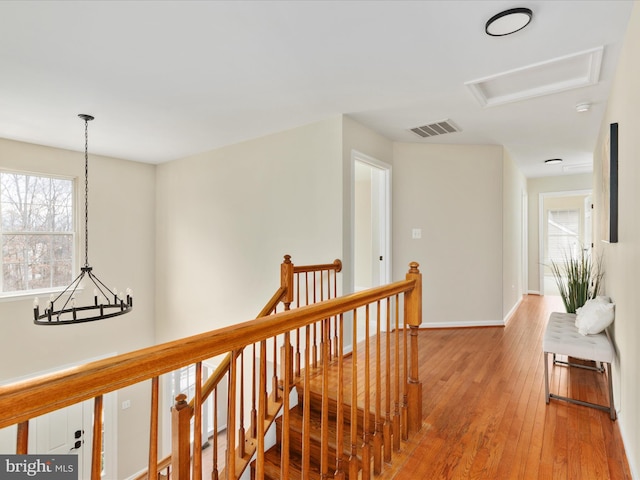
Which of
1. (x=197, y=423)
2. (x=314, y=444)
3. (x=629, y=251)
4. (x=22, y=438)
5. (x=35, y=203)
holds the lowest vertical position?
(x=314, y=444)

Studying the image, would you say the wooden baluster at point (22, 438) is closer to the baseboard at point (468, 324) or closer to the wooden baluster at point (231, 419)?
the wooden baluster at point (231, 419)

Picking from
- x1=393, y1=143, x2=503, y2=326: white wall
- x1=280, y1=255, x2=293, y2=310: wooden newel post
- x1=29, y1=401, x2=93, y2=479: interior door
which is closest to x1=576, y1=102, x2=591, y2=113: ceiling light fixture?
x1=393, y1=143, x2=503, y2=326: white wall

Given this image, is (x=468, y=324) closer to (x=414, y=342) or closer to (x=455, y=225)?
(x=455, y=225)

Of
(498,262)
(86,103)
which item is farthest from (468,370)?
(86,103)

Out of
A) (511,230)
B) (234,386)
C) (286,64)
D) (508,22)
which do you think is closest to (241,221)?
(286,64)

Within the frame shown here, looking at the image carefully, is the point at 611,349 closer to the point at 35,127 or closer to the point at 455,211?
the point at 455,211

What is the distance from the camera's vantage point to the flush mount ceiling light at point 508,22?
192cm

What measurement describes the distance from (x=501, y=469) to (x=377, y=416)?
0.72m

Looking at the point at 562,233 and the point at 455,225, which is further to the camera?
the point at 562,233

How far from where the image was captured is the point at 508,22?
2002 mm

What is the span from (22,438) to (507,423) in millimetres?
2590

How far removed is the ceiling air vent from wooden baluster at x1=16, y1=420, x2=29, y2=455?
3943mm

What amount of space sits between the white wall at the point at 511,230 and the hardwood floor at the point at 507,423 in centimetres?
143

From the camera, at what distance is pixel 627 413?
6.58 feet
